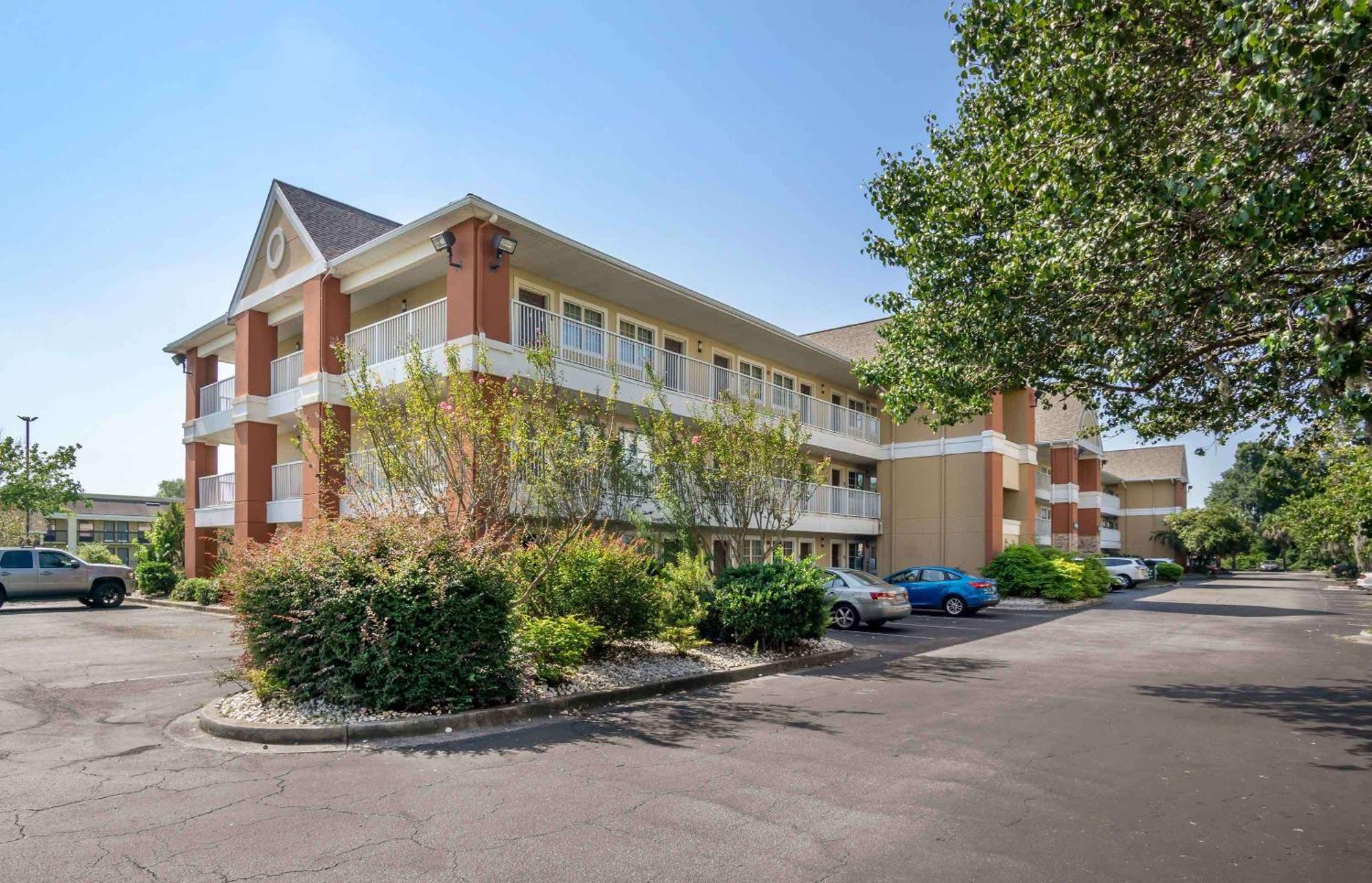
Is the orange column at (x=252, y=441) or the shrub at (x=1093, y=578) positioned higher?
the orange column at (x=252, y=441)

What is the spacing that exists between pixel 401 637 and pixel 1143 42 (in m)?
9.57

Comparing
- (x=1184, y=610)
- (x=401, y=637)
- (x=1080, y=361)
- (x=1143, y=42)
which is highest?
(x=1143, y=42)

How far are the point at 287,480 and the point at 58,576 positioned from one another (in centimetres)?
797

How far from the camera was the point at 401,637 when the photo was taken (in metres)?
8.56

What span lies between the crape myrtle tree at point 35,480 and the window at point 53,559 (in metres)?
11.6

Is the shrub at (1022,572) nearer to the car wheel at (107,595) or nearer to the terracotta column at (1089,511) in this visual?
the terracotta column at (1089,511)

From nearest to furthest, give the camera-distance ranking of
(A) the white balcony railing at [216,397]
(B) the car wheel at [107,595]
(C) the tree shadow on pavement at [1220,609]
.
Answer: (B) the car wheel at [107,595]
(A) the white balcony railing at [216,397]
(C) the tree shadow on pavement at [1220,609]

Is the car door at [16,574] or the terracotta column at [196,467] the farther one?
the terracotta column at [196,467]

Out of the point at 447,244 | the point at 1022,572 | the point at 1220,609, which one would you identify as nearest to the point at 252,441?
the point at 447,244

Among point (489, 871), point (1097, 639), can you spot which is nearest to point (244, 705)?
point (489, 871)

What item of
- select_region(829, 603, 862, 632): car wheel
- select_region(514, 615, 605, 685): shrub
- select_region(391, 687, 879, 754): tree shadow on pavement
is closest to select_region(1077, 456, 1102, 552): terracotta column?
select_region(829, 603, 862, 632): car wheel

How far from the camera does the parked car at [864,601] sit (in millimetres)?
18906

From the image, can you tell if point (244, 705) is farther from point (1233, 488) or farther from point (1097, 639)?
point (1233, 488)

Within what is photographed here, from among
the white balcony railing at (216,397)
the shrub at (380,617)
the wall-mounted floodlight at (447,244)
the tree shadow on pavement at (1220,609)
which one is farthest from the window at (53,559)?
the tree shadow on pavement at (1220,609)
